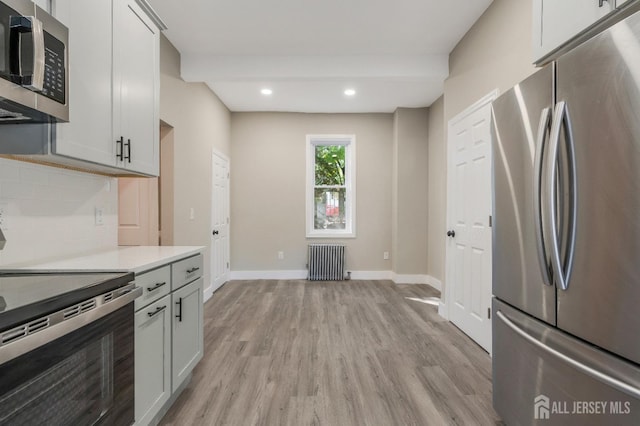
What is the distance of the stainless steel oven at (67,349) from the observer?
871 millimetres

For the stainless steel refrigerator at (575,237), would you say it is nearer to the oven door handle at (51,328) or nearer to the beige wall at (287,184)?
the oven door handle at (51,328)

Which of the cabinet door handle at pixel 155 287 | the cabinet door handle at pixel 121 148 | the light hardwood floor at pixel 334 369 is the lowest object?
the light hardwood floor at pixel 334 369

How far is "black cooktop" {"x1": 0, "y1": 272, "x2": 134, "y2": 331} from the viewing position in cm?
88

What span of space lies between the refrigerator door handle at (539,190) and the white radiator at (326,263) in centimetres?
428

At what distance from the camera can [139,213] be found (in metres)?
3.39

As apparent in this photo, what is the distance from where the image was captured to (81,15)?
4.89 feet

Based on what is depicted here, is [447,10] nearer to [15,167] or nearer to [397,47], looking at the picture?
A: [397,47]

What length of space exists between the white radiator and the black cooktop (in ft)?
13.7

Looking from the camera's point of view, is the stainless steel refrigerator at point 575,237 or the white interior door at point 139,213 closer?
the stainless steel refrigerator at point 575,237

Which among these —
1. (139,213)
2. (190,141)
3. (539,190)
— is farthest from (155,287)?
(190,141)

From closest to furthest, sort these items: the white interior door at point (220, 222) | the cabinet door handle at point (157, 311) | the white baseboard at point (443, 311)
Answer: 1. the cabinet door handle at point (157, 311)
2. the white baseboard at point (443, 311)
3. the white interior door at point (220, 222)

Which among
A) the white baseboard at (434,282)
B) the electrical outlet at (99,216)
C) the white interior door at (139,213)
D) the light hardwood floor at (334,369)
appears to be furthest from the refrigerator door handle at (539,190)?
the white baseboard at (434,282)

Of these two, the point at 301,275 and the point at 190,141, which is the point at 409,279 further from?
the point at 190,141

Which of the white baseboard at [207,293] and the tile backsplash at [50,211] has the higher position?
the tile backsplash at [50,211]
